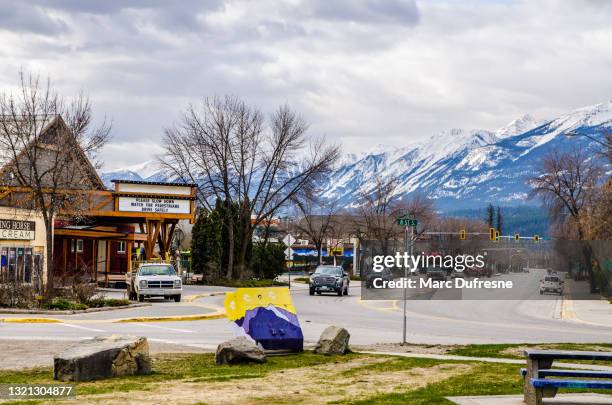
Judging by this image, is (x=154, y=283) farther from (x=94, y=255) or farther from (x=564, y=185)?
(x=564, y=185)

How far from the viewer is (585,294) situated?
213 ft

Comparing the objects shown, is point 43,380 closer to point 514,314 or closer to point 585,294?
point 514,314

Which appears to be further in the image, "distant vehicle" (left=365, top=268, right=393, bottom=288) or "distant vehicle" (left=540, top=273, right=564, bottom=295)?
"distant vehicle" (left=540, top=273, right=564, bottom=295)

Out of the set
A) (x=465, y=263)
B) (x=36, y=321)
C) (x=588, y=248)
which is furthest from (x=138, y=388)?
(x=465, y=263)

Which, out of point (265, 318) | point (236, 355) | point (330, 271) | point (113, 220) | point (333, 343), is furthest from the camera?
point (113, 220)

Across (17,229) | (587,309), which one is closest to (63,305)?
(17,229)

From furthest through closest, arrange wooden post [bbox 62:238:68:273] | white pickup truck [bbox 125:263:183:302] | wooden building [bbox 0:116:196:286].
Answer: wooden post [bbox 62:238:68:273], wooden building [bbox 0:116:196:286], white pickup truck [bbox 125:263:183:302]

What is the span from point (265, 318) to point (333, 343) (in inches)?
57.1

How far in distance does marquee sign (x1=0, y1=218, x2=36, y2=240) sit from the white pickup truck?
545 cm

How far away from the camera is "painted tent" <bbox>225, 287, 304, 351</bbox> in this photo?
18.4 m

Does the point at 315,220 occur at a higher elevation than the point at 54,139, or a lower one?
higher

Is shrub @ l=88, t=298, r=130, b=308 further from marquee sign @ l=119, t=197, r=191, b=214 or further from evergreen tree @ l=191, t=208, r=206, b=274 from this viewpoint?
evergreen tree @ l=191, t=208, r=206, b=274

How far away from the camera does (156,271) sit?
139ft

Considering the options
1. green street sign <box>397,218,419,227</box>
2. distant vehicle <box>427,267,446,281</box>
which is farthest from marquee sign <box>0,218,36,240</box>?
distant vehicle <box>427,267,446,281</box>
